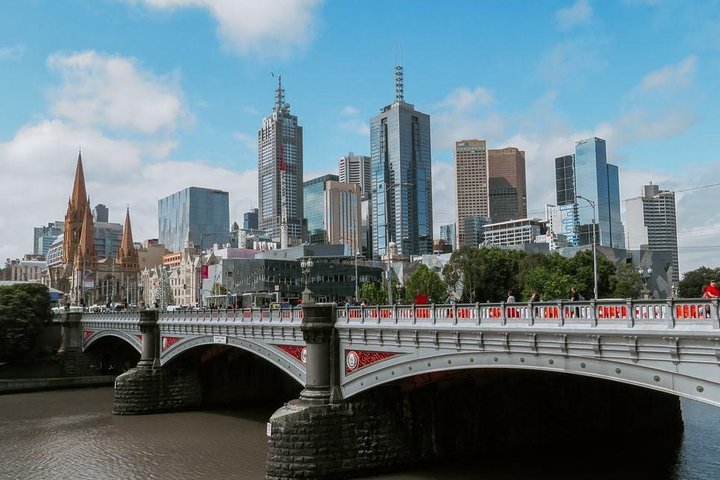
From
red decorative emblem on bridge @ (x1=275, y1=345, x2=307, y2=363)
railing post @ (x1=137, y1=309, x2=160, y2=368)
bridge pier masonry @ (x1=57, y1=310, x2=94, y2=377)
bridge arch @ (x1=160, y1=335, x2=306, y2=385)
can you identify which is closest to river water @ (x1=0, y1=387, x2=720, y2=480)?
bridge arch @ (x1=160, y1=335, x2=306, y2=385)

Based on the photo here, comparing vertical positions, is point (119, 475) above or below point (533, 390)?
below

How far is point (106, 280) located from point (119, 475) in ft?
514

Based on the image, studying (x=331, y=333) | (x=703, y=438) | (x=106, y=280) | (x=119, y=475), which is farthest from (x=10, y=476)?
(x=106, y=280)

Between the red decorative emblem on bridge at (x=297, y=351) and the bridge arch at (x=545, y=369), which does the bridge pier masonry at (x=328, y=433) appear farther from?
the red decorative emblem on bridge at (x=297, y=351)

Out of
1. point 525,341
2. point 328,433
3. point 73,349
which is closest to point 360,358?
point 328,433

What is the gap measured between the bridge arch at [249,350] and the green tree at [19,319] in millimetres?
28194

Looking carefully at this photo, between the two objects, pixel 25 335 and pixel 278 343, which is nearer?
pixel 278 343

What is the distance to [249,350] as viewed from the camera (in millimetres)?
40281

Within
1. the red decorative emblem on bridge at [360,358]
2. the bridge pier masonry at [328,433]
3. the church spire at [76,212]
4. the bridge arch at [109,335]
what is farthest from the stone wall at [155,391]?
the church spire at [76,212]

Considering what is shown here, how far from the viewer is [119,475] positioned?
3262 centimetres

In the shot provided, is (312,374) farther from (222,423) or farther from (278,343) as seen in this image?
(222,423)

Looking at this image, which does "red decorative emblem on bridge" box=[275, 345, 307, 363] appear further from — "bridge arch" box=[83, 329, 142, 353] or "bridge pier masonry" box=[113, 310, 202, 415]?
"bridge arch" box=[83, 329, 142, 353]

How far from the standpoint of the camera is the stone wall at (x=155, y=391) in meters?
49.8

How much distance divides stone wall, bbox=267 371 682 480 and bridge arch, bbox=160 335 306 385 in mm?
4198
